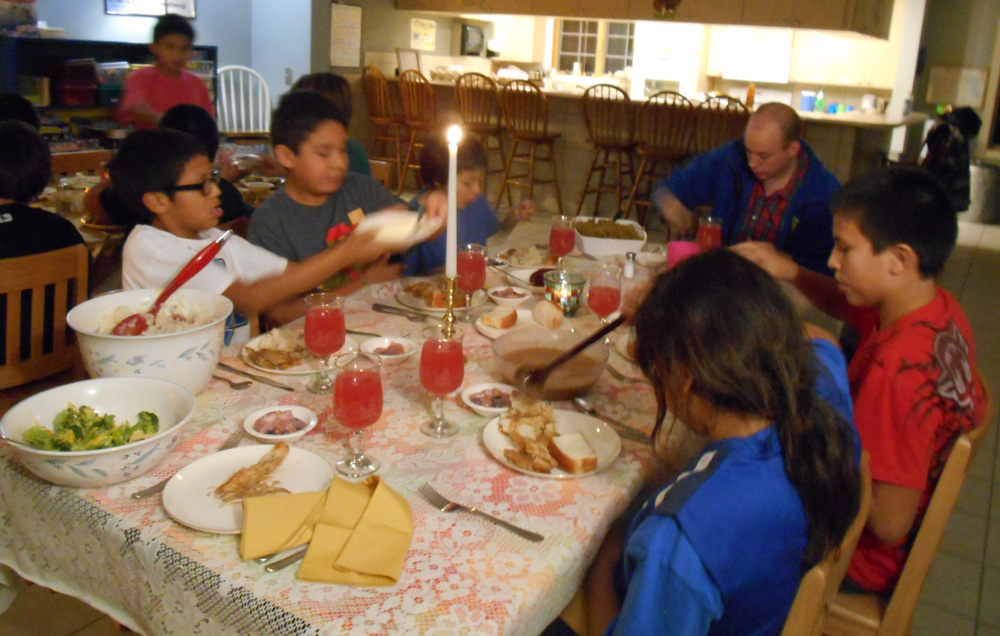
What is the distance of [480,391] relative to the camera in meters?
1.42

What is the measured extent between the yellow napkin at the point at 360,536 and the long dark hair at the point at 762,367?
41 cm

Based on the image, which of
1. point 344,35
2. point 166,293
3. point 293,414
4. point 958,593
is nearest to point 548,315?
point 293,414

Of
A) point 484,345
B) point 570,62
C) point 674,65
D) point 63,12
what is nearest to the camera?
point 484,345

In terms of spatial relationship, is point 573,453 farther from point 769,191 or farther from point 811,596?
point 769,191

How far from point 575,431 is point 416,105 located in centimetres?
550

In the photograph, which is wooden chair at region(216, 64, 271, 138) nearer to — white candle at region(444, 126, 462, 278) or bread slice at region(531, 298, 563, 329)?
bread slice at region(531, 298, 563, 329)

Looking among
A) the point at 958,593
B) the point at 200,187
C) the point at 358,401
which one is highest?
the point at 200,187

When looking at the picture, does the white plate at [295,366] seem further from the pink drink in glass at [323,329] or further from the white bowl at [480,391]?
the white bowl at [480,391]

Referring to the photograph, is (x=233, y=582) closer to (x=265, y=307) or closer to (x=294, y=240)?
(x=265, y=307)

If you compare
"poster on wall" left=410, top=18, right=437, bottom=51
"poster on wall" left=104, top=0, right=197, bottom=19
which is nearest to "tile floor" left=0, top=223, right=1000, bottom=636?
"poster on wall" left=104, top=0, right=197, bottom=19

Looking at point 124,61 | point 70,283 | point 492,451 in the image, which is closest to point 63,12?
point 124,61

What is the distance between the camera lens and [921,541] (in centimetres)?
119

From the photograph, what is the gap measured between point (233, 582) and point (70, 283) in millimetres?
1344

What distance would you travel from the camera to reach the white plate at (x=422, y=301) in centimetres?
187
